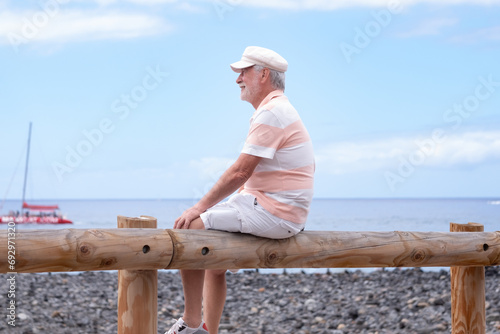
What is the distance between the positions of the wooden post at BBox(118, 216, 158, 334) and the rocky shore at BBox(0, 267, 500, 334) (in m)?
3.99

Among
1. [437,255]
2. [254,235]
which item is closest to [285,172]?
[254,235]

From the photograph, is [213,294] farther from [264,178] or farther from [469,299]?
[469,299]

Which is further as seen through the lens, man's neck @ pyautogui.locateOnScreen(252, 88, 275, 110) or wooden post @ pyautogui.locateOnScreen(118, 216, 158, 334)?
man's neck @ pyautogui.locateOnScreen(252, 88, 275, 110)

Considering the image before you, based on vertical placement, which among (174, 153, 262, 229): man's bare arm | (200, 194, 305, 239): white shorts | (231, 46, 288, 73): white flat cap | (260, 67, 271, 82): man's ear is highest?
(231, 46, 288, 73): white flat cap

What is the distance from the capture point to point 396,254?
4484 millimetres

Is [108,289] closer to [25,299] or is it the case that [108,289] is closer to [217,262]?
[25,299]

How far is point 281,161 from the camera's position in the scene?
398 cm

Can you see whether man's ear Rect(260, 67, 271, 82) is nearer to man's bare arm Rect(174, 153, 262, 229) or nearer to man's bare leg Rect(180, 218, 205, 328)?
man's bare arm Rect(174, 153, 262, 229)

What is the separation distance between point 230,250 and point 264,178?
533 millimetres

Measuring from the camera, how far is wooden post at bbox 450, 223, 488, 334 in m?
4.96

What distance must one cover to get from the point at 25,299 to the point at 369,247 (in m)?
6.62

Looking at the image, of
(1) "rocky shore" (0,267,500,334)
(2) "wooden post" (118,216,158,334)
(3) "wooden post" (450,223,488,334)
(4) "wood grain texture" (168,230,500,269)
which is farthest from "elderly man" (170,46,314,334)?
(1) "rocky shore" (0,267,500,334)

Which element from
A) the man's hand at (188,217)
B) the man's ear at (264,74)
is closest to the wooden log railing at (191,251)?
the man's hand at (188,217)

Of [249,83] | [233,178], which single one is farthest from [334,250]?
[249,83]
